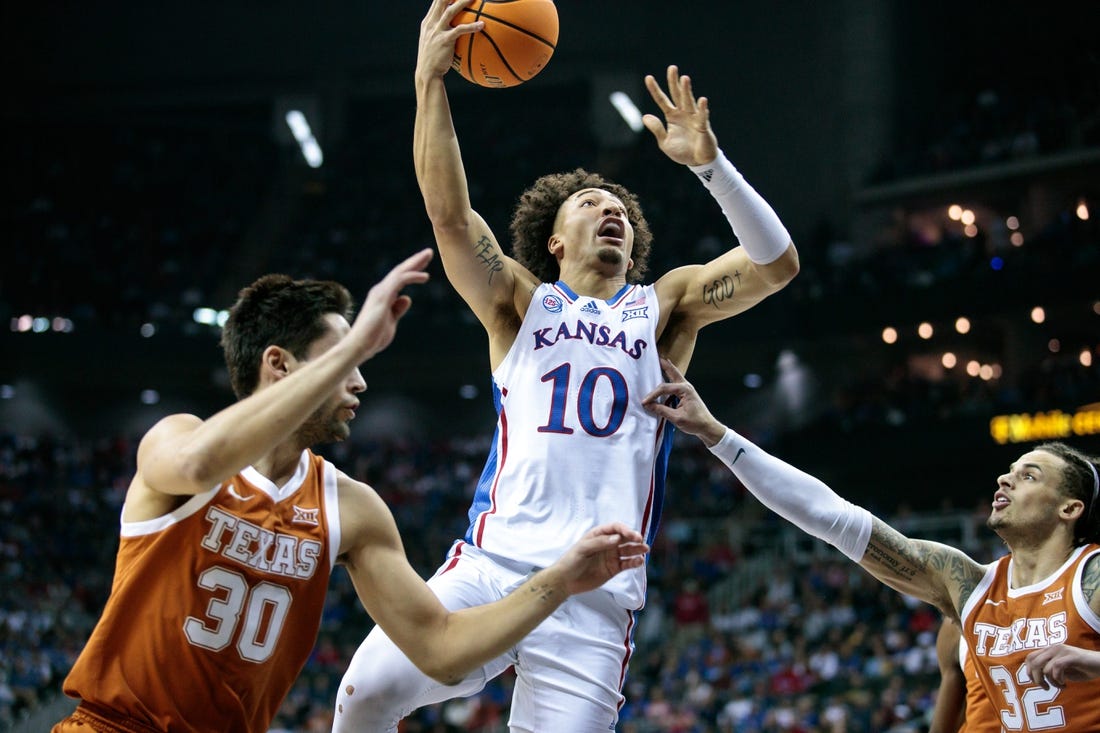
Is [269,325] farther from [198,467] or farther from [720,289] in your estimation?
[720,289]

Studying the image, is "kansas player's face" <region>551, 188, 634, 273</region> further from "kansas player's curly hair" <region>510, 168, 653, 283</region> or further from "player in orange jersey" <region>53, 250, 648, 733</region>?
"player in orange jersey" <region>53, 250, 648, 733</region>

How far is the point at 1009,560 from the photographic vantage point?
5309mm

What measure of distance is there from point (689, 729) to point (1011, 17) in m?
22.0

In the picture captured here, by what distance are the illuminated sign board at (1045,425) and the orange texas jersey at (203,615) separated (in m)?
20.6

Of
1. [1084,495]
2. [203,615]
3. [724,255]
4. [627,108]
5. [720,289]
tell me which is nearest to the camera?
[203,615]

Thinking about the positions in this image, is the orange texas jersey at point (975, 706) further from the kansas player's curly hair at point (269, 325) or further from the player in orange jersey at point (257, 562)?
the kansas player's curly hair at point (269, 325)

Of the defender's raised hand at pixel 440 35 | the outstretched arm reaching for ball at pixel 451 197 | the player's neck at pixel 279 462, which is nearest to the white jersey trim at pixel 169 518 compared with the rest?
the player's neck at pixel 279 462

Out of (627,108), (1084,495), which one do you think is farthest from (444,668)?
(627,108)

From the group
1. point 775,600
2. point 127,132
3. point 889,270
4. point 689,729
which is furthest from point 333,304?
point 127,132

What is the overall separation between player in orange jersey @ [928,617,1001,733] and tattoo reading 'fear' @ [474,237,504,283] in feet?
8.34

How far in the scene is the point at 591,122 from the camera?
3262cm

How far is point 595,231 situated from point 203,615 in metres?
2.45

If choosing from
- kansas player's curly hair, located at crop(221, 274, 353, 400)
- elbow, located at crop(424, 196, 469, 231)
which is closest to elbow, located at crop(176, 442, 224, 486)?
kansas player's curly hair, located at crop(221, 274, 353, 400)

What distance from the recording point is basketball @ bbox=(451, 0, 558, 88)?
205 inches
